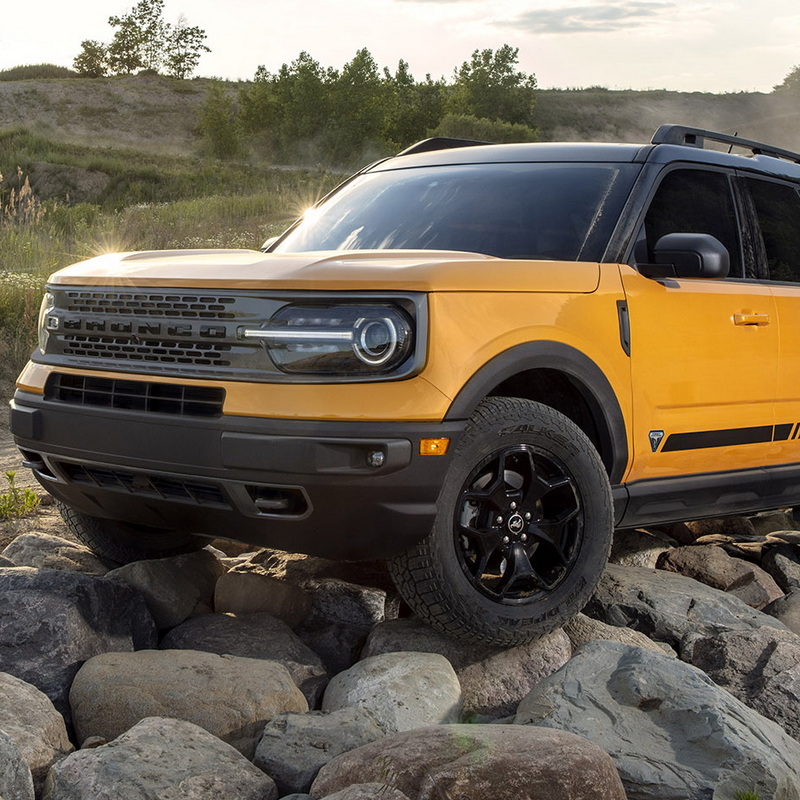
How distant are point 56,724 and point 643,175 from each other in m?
3.08

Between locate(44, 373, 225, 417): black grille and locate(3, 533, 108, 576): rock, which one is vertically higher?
locate(44, 373, 225, 417): black grille

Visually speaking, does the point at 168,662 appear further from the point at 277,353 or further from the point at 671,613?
the point at 671,613

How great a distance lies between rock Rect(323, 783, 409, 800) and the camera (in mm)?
2691

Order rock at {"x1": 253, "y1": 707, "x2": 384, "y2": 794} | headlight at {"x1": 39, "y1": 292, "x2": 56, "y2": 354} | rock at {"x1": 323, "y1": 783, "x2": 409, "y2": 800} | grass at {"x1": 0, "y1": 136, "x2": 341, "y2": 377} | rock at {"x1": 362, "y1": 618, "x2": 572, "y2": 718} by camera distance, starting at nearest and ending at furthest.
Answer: rock at {"x1": 323, "y1": 783, "x2": 409, "y2": 800} → rock at {"x1": 253, "y1": 707, "x2": 384, "y2": 794} → rock at {"x1": 362, "y1": 618, "x2": 572, "y2": 718} → headlight at {"x1": 39, "y1": 292, "x2": 56, "y2": 354} → grass at {"x1": 0, "y1": 136, "x2": 341, "y2": 377}

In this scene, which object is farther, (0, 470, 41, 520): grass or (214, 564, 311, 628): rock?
(0, 470, 41, 520): grass

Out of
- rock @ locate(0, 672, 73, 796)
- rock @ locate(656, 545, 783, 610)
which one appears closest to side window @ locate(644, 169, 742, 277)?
rock @ locate(656, 545, 783, 610)

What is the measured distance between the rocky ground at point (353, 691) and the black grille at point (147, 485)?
17.7 inches

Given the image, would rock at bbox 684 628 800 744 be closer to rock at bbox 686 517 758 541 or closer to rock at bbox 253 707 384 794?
rock at bbox 253 707 384 794

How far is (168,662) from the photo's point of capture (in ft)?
12.4

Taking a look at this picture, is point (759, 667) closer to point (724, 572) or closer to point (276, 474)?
point (724, 572)

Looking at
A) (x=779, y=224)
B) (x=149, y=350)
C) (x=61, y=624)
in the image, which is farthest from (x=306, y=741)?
(x=779, y=224)

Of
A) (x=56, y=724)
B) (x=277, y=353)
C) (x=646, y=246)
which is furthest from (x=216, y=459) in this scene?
(x=646, y=246)

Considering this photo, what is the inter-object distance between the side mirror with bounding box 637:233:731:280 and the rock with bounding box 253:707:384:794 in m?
2.06

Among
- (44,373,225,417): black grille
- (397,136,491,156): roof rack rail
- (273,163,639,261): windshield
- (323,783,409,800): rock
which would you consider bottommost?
(323,783,409,800): rock
